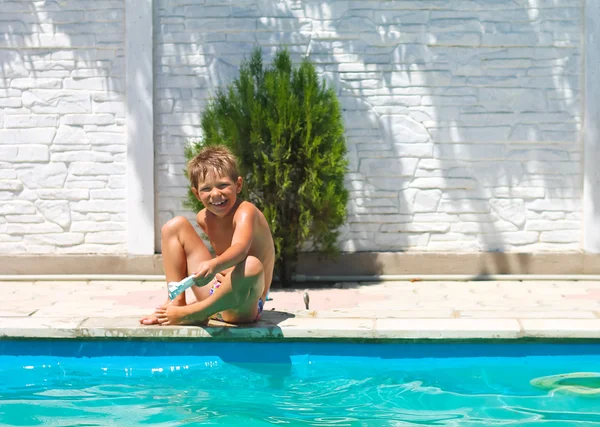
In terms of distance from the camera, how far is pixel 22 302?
18.6 ft

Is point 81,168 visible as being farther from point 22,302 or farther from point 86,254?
point 22,302

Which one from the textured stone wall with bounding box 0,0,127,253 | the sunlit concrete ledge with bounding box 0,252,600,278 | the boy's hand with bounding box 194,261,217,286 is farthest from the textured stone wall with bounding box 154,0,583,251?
the boy's hand with bounding box 194,261,217,286

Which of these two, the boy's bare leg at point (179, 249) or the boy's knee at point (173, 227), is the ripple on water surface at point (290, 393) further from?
the boy's knee at point (173, 227)

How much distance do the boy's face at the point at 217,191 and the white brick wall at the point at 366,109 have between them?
8.63ft

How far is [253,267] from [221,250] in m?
0.39

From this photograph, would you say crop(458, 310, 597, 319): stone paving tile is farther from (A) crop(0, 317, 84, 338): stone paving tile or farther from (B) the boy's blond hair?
(A) crop(0, 317, 84, 338): stone paving tile

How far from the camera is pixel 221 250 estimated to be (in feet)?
14.8

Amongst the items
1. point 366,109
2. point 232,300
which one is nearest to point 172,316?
point 232,300

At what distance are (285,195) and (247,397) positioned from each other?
252cm

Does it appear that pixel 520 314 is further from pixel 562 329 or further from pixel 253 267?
pixel 253 267

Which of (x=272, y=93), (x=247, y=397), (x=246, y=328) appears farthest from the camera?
(x=272, y=93)

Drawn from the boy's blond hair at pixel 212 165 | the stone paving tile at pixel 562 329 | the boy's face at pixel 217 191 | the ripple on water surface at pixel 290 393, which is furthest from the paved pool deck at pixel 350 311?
the boy's blond hair at pixel 212 165

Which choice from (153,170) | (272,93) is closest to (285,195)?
(272,93)

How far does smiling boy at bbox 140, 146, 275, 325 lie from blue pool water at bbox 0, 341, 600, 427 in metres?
0.19
